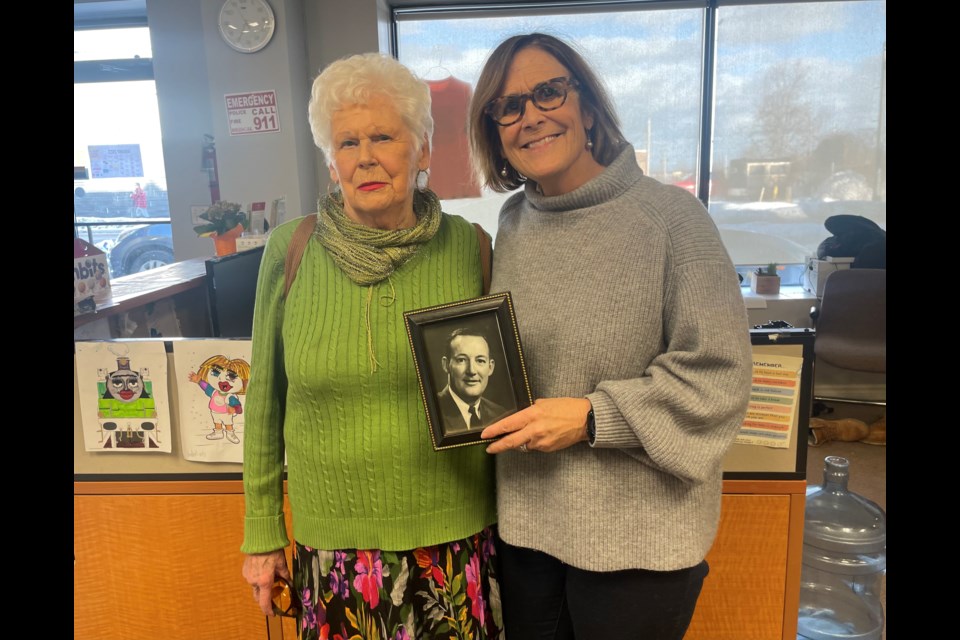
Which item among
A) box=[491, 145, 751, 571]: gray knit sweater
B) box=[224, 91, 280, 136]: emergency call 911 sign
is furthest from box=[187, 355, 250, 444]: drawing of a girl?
box=[224, 91, 280, 136]: emergency call 911 sign

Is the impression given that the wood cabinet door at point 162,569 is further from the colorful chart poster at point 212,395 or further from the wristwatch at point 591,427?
the wristwatch at point 591,427

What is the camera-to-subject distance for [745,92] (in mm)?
4168

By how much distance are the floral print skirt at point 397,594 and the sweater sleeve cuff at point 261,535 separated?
78 millimetres

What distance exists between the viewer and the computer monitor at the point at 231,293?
1.89m

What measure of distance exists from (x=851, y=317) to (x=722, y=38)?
79.7 inches

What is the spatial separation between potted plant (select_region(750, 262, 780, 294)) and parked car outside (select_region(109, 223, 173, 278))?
4473mm

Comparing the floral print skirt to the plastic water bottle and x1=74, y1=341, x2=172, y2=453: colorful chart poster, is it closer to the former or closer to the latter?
x1=74, y1=341, x2=172, y2=453: colorful chart poster

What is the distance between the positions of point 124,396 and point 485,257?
36.6 inches

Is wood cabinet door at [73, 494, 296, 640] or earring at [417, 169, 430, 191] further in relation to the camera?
wood cabinet door at [73, 494, 296, 640]

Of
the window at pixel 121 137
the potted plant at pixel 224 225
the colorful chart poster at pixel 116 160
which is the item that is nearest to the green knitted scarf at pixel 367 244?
the potted plant at pixel 224 225

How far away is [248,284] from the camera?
2.04 m

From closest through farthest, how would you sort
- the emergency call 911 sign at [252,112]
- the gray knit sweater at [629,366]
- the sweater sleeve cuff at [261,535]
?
1. the gray knit sweater at [629,366]
2. the sweater sleeve cuff at [261,535]
3. the emergency call 911 sign at [252,112]

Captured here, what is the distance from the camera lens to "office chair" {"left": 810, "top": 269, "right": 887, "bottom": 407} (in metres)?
3.42

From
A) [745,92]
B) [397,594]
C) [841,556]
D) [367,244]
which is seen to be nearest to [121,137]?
[745,92]
